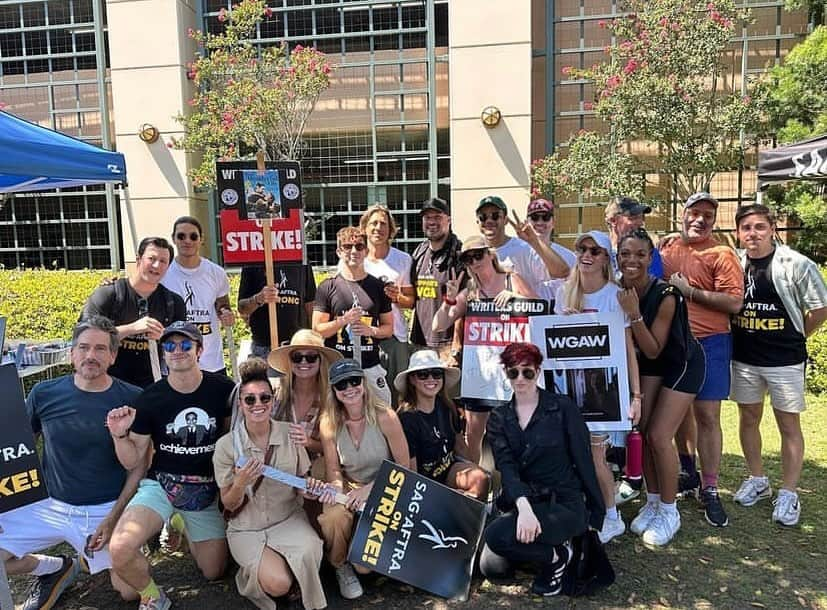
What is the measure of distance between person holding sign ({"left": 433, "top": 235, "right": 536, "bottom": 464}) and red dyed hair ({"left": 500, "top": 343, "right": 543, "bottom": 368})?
2.61ft

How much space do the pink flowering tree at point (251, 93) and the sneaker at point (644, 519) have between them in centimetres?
852

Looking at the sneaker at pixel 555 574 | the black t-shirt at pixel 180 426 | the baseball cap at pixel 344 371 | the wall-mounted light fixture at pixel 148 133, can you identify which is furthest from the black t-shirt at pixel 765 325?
the wall-mounted light fixture at pixel 148 133

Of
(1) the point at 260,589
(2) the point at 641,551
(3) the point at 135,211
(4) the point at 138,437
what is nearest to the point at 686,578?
(2) the point at 641,551

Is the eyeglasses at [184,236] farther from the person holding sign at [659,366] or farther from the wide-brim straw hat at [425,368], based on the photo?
the person holding sign at [659,366]

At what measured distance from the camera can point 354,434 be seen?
11.8ft

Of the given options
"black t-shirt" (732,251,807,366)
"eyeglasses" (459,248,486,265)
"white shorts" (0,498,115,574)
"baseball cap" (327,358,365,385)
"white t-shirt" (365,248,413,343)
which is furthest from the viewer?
"white t-shirt" (365,248,413,343)

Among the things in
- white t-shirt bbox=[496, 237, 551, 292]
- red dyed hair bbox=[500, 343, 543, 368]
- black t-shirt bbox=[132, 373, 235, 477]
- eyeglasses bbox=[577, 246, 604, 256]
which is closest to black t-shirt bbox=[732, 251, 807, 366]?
eyeglasses bbox=[577, 246, 604, 256]

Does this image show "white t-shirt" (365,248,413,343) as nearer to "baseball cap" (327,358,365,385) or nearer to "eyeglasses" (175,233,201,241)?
"baseball cap" (327,358,365,385)

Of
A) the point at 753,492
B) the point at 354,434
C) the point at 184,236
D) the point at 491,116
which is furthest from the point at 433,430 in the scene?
the point at 491,116

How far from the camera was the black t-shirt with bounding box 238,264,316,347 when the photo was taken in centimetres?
486

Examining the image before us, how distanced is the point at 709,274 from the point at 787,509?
1642mm

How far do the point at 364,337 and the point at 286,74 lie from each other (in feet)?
25.0

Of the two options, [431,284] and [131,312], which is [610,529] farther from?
[131,312]

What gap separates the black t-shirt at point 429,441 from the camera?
12.5 ft
